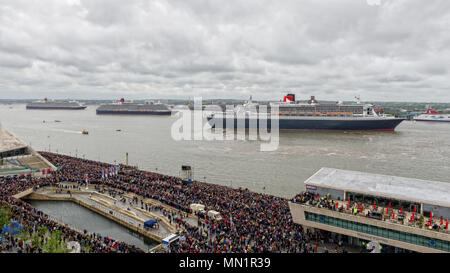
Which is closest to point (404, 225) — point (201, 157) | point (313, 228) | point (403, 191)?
point (403, 191)

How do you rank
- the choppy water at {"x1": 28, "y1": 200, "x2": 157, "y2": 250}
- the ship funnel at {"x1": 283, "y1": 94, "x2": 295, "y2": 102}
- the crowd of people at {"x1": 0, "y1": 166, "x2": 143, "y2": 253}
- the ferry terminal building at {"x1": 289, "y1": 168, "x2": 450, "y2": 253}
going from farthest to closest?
the ship funnel at {"x1": 283, "y1": 94, "x2": 295, "y2": 102} → the choppy water at {"x1": 28, "y1": 200, "x2": 157, "y2": 250} → the crowd of people at {"x1": 0, "y1": 166, "x2": 143, "y2": 253} → the ferry terminal building at {"x1": 289, "y1": 168, "x2": 450, "y2": 253}

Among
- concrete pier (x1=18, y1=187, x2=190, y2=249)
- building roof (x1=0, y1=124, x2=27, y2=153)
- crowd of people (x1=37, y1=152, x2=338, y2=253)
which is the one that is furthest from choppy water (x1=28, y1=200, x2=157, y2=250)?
building roof (x1=0, y1=124, x2=27, y2=153)

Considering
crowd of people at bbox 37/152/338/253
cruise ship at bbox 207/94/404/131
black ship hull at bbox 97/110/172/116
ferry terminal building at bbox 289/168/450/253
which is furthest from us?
black ship hull at bbox 97/110/172/116

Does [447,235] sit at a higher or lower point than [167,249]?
higher

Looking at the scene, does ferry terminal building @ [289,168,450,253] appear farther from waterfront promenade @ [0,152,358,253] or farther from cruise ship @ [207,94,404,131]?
cruise ship @ [207,94,404,131]

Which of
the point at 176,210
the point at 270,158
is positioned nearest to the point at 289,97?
the point at 270,158

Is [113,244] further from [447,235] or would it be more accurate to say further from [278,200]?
[447,235]

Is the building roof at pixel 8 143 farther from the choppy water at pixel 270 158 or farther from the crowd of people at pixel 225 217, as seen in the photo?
the choppy water at pixel 270 158
